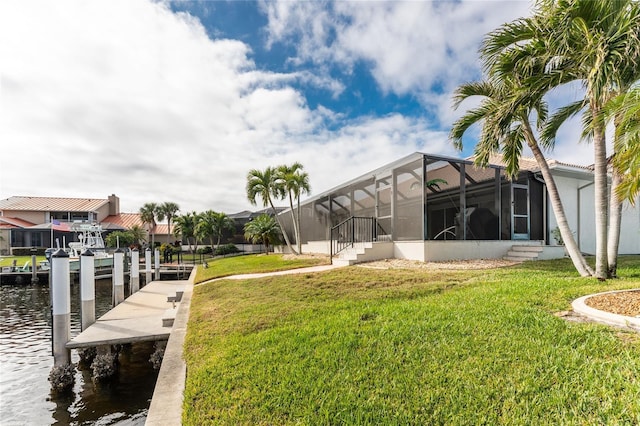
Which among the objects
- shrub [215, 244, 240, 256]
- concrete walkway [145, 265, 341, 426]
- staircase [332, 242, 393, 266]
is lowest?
shrub [215, 244, 240, 256]

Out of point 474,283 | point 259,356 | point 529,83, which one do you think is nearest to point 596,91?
point 529,83

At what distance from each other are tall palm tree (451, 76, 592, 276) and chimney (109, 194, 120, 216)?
132 ft

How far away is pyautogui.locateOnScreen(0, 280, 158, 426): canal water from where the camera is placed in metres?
4.54

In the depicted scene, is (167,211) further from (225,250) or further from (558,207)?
(558,207)

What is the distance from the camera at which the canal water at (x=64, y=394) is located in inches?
179

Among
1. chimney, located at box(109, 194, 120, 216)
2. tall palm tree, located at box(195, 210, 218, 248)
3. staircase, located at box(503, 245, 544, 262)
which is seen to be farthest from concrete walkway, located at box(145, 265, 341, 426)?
chimney, located at box(109, 194, 120, 216)

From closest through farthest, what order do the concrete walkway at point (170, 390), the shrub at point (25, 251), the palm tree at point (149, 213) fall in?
the concrete walkway at point (170, 390) < the shrub at point (25, 251) < the palm tree at point (149, 213)

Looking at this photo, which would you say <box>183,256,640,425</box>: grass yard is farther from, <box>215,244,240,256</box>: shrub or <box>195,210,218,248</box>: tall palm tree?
<box>195,210,218,248</box>: tall palm tree

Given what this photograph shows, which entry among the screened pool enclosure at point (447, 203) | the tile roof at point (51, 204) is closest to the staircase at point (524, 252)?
the screened pool enclosure at point (447, 203)

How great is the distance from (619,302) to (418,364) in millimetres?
3194

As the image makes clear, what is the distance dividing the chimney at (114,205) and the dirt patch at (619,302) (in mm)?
43710

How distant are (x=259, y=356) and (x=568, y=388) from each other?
9.17ft

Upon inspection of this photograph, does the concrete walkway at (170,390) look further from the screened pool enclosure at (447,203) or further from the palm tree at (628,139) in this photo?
the screened pool enclosure at (447,203)

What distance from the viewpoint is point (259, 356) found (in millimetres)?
3621
